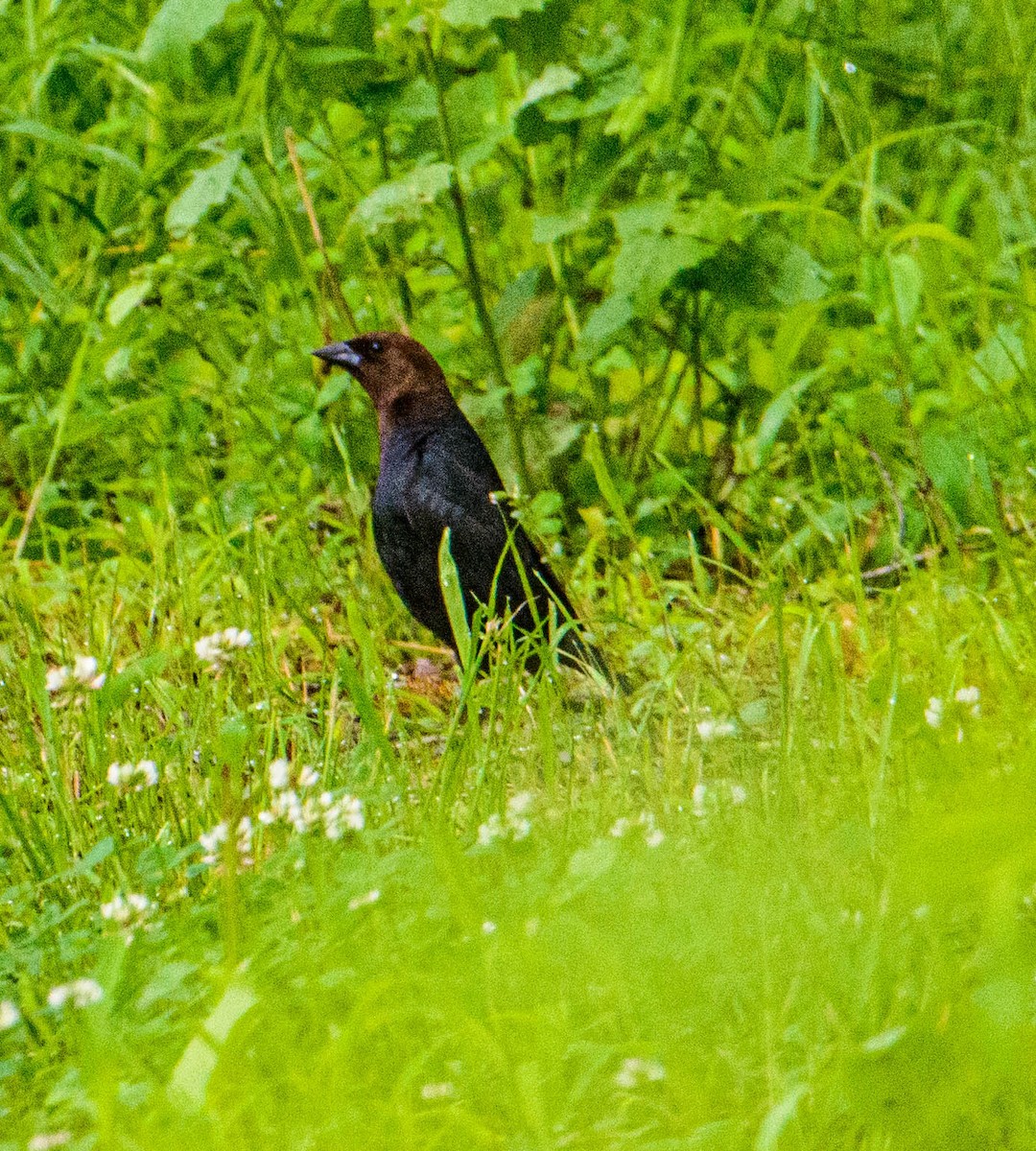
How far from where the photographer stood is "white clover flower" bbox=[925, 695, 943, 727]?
2298 millimetres

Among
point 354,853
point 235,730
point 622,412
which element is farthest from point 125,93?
point 354,853

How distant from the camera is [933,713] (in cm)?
239

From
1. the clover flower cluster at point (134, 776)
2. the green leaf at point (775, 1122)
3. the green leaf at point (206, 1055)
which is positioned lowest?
the green leaf at point (775, 1122)

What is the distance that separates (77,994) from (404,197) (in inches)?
85.1

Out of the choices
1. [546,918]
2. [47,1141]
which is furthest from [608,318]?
[47,1141]

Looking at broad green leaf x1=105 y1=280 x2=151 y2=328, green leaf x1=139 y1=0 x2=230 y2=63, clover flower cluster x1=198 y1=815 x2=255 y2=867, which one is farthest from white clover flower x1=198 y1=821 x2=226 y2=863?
broad green leaf x1=105 y1=280 x2=151 y2=328

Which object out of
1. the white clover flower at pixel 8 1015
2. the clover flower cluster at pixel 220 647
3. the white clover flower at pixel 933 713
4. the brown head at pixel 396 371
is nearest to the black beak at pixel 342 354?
the brown head at pixel 396 371

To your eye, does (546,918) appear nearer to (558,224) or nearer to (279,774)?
(279,774)

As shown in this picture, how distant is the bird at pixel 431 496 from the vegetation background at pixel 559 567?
11 centimetres

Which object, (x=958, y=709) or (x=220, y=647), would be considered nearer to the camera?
(x=958, y=709)

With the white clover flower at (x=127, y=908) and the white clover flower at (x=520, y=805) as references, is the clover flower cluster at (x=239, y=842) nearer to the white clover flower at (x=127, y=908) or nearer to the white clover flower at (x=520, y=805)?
the white clover flower at (x=127, y=908)

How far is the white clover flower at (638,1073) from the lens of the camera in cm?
155

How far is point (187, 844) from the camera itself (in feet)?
7.85

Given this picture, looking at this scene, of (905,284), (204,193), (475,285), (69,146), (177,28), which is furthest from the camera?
(69,146)
